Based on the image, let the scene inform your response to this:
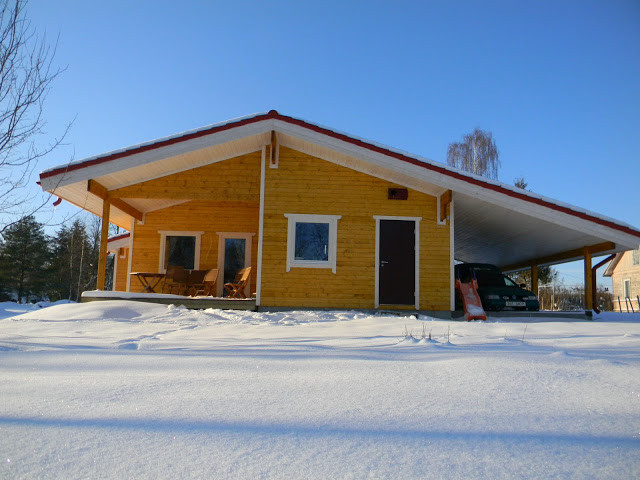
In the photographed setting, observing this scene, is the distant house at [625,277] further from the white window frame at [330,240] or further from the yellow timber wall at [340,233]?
the white window frame at [330,240]

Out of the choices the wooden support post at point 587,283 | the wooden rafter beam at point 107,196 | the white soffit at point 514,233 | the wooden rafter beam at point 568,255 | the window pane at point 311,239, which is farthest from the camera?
the wooden support post at point 587,283

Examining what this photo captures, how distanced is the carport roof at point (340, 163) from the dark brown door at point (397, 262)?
3.14ft

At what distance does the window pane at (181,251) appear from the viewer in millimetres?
13141

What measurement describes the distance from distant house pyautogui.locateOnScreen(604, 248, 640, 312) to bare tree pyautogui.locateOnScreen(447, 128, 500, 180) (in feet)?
37.1

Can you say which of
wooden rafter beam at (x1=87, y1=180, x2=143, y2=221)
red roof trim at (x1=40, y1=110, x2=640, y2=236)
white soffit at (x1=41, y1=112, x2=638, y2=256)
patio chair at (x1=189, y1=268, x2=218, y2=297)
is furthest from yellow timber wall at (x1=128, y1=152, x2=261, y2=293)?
red roof trim at (x1=40, y1=110, x2=640, y2=236)

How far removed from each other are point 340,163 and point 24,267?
29.0 m

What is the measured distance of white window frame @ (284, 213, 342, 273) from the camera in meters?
10.1

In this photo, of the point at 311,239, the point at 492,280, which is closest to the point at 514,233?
the point at 492,280

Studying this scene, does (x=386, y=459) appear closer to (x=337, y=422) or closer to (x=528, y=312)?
(x=337, y=422)

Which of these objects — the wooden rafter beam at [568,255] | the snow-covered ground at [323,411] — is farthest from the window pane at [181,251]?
the wooden rafter beam at [568,255]

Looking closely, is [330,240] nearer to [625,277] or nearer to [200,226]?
[200,226]

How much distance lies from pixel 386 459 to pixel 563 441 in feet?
2.60

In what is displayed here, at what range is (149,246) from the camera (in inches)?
519

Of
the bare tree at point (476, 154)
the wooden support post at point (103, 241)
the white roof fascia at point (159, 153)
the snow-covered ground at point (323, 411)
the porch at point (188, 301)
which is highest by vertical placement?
the bare tree at point (476, 154)
